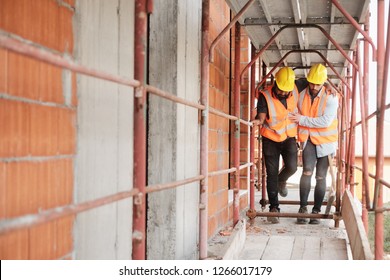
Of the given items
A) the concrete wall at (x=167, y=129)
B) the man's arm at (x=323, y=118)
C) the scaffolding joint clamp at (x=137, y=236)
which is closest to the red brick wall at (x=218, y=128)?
the man's arm at (x=323, y=118)

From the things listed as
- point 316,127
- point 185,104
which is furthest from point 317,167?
point 185,104

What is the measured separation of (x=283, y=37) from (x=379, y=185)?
10.3ft

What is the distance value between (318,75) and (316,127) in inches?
22.1

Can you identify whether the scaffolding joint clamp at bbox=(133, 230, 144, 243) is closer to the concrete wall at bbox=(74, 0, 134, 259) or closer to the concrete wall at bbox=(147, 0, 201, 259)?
the concrete wall at bbox=(74, 0, 134, 259)

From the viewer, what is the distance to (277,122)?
19.9 feet

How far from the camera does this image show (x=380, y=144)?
3.63 m

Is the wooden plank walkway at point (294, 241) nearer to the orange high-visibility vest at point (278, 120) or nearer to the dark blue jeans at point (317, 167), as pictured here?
the dark blue jeans at point (317, 167)

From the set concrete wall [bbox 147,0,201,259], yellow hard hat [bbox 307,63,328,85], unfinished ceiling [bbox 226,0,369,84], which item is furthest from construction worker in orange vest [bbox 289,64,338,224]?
concrete wall [bbox 147,0,201,259]

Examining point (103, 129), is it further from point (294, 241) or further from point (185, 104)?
point (294, 241)

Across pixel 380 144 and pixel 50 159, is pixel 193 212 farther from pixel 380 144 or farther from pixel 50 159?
pixel 50 159

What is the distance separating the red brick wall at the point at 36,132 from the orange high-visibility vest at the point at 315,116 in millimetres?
4324

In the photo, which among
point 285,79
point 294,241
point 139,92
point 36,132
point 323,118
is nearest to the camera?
point 36,132
